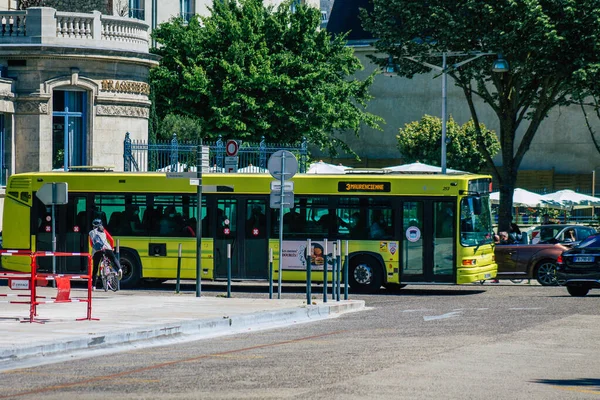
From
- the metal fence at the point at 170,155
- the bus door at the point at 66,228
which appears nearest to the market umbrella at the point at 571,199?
the metal fence at the point at 170,155

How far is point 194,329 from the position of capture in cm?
1794

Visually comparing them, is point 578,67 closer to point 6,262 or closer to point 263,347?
point 6,262

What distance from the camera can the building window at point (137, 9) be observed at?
174ft

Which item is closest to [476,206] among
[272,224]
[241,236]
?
[272,224]

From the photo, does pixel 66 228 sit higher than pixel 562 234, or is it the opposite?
pixel 66 228

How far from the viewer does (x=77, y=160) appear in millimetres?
39031

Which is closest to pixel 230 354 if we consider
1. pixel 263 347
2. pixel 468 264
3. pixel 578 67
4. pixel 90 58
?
pixel 263 347

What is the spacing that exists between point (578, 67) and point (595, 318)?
20.9m

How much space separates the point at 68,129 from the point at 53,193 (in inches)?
436

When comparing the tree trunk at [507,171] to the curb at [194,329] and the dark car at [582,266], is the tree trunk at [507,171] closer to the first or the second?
the dark car at [582,266]

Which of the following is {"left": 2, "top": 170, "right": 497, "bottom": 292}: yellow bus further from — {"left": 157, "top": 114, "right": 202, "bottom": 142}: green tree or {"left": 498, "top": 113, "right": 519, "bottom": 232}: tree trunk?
{"left": 157, "top": 114, "right": 202, "bottom": 142}: green tree

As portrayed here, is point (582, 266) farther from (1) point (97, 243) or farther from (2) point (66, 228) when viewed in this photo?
(2) point (66, 228)

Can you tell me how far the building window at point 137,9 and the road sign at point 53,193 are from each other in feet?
85.7

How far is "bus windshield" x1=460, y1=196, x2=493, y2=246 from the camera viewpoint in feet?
93.5
